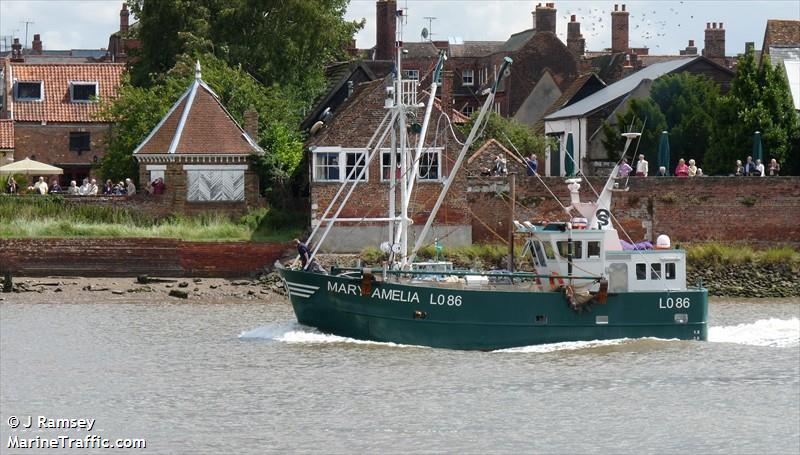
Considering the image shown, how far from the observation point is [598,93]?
238ft

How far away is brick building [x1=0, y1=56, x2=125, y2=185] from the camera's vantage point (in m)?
74.1

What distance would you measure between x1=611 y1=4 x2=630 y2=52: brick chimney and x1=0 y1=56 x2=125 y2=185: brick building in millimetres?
Result: 25057

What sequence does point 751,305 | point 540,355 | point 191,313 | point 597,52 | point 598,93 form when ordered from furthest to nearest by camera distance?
point 597,52 < point 598,93 < point 751,305 < point 191,313 < point 540,355

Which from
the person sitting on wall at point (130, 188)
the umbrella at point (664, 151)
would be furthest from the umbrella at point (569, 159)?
the person sitting on wall at point (130, 188)

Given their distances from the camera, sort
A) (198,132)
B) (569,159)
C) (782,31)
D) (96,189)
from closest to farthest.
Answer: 1. (198,132)
2. (96,189)
3. (569,159)
4. (782,31)

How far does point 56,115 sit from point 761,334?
4275 cm

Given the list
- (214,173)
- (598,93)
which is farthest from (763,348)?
(598,93)

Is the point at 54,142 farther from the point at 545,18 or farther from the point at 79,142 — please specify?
the point at 545,18

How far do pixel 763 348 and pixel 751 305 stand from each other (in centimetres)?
1022

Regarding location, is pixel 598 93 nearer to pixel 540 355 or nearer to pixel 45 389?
pixel 540 355

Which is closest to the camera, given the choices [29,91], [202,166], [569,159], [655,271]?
[655,271]

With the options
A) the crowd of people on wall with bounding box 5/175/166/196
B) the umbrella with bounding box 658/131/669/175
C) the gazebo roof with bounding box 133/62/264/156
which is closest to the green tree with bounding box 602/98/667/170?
the umbrella with bounding box 658/131/669/175

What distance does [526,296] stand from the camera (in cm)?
3797

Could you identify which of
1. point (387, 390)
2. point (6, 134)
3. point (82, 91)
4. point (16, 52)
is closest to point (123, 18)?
point (16, 52)
